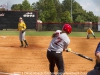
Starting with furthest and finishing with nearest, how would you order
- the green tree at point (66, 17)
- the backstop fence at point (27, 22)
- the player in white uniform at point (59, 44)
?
the green tree at point (66, 17) → the backstop fence at point (27, 22) → the player in white uniform at point (59, 44)

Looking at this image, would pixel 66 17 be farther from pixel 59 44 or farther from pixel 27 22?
pixel 59 44

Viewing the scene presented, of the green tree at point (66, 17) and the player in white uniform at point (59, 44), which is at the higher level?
the player in white uniform at point (59, 44)

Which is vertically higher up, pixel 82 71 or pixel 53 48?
pixel 53 48

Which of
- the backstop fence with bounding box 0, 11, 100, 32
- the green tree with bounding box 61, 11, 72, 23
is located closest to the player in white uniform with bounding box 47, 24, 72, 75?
the backstop fence with bounding box 0, 11, 100, 32

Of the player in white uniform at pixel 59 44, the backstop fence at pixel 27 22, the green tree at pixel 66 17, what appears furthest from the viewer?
the green tree at pixel 66 17

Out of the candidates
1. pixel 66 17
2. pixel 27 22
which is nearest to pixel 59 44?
pixel 27 22

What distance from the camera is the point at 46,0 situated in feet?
85.7

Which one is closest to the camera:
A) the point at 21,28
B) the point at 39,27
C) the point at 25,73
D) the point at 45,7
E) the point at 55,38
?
the point at 55,38

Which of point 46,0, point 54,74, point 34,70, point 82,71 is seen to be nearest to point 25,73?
point 34,70

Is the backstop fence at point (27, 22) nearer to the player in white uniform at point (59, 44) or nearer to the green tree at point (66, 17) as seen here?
the green tree at point (66, 17)

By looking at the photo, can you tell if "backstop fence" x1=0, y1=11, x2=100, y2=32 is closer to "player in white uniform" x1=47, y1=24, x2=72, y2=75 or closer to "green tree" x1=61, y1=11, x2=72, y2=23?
"green tree" x1=61, y1=11, x2=72, y2=23

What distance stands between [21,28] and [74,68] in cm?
483

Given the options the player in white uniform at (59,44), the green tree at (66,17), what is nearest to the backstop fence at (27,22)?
the green tree at (66,17)

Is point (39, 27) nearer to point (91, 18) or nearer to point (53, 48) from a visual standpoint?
point (91, 18)
